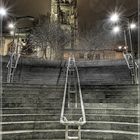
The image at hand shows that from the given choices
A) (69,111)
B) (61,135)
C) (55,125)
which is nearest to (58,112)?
(69,111)

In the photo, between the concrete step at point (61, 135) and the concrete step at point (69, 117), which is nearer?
the concrete step at point (61, 135)

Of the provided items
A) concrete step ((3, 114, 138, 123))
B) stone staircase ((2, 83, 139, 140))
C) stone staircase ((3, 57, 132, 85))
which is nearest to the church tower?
stone staircase ((3, 57, 132, 85))

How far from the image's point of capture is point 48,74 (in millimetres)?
9734

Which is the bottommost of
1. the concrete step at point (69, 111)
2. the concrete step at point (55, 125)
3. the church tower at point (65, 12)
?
the concrete step at point (55, 125)

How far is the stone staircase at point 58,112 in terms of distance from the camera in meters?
4.41

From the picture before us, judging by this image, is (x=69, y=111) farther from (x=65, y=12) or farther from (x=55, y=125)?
(x=65, y=12)

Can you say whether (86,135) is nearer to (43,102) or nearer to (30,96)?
(43,102)

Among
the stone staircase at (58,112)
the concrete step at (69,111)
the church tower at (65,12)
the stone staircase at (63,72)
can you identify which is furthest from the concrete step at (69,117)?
the church tower at (65,12)

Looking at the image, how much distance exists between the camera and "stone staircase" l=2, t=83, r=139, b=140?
441cm

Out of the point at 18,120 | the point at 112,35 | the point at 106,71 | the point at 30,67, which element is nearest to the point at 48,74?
the point at 30,67

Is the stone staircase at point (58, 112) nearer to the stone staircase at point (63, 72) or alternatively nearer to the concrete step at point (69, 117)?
the concrete step at point (69, 117)

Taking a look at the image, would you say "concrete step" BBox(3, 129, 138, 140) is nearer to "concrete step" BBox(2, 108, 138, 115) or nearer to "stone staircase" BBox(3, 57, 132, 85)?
"concrete step" BBox(2, 108, 138, 115)

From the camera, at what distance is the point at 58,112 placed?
17.0 ft

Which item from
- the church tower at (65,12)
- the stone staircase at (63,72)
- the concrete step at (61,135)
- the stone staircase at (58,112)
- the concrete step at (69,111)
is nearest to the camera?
the concrete step at (61,135)
